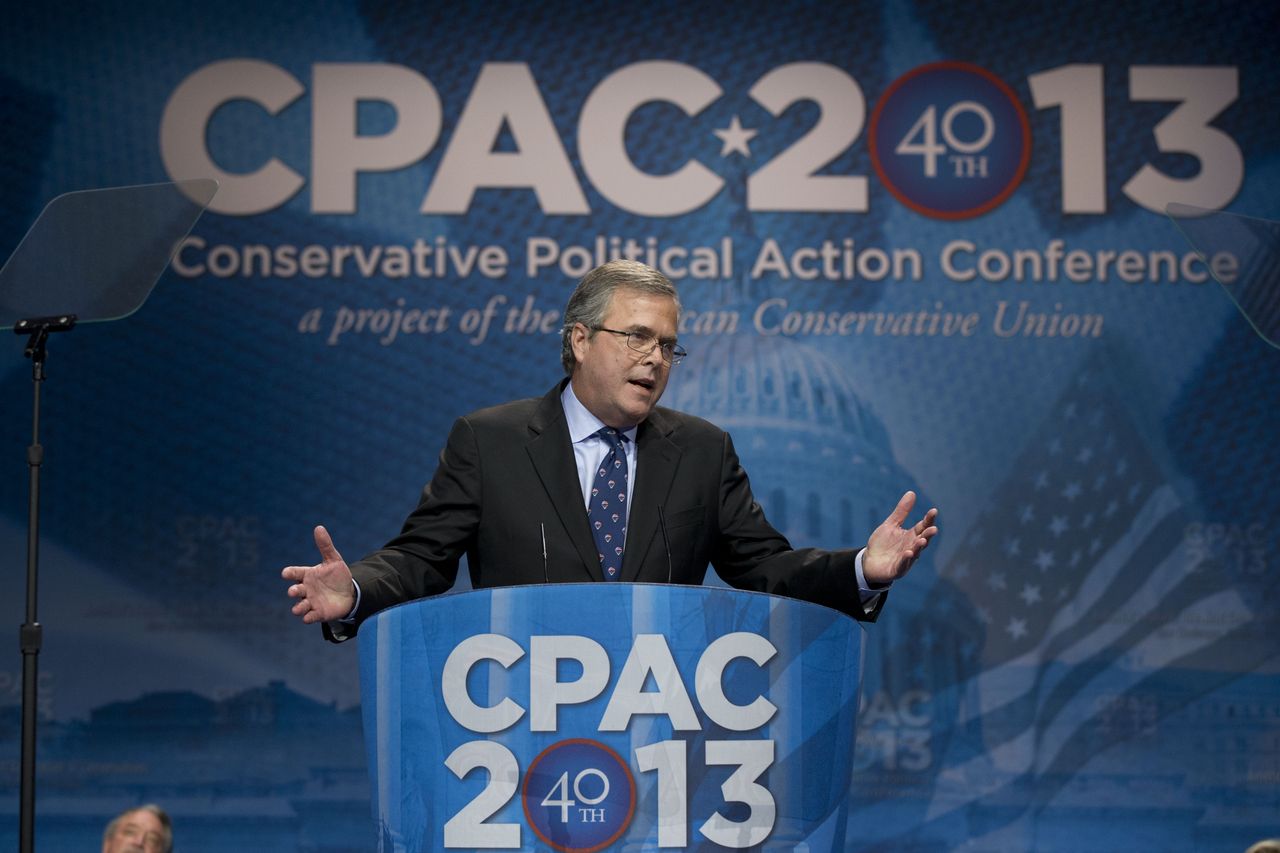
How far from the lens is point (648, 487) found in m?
2.42

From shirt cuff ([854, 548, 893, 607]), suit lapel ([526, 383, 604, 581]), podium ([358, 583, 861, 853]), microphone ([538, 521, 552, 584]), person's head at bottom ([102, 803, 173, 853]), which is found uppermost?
suit lapel ([526, 383, 604, 581])

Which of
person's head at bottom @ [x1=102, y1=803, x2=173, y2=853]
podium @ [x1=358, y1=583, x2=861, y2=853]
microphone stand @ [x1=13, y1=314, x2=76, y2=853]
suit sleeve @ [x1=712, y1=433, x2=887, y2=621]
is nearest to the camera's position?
podium @ [x1=358, y1=583, x2=861, y2=853]

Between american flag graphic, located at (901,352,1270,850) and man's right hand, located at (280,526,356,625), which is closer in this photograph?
man's right hand, located at (280,526,356,625)

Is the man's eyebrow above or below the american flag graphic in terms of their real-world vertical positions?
above

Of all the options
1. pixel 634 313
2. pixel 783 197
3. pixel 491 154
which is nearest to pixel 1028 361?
pixel 783 197

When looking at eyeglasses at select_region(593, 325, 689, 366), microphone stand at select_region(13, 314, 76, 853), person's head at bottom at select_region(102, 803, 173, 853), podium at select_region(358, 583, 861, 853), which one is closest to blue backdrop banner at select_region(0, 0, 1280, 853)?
person's head at bottom at select_region(102, 803, 173, 853)

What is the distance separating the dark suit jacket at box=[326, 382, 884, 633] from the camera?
7.76 feet

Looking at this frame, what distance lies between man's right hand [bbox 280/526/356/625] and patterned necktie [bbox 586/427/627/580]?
47 cm

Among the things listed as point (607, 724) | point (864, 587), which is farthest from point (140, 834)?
point (607, 724)

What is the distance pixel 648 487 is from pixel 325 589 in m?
0.62

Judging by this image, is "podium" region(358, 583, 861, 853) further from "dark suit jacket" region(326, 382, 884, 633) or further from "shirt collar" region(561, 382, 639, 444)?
"shirt collar" region(561, 382, 639, 444)

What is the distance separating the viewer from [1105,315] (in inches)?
190

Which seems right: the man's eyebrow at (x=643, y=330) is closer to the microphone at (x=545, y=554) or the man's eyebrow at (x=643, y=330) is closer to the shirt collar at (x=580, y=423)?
the shirt collar at (x=580, y=423)

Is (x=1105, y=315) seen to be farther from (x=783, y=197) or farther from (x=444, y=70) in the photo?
(x=444, y=70)
